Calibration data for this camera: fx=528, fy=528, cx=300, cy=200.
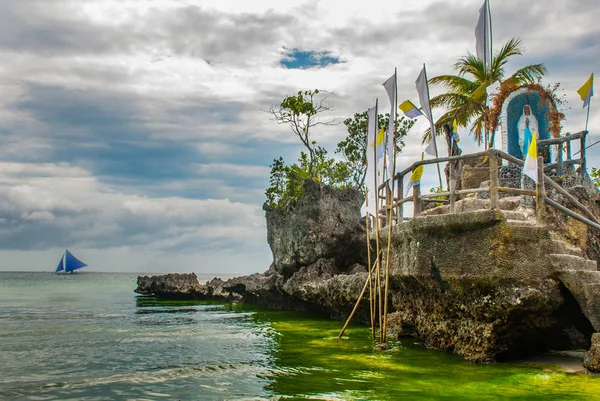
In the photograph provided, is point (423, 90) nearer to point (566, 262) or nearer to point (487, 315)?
point (566, 262)

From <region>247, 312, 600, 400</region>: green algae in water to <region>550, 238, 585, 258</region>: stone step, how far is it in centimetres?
236

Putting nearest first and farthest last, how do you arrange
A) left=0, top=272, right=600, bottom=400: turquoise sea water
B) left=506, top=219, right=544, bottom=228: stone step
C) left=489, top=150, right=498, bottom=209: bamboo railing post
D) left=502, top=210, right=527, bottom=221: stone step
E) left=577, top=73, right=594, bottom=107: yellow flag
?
left=0, top=272, right=600, bottom=400: turquoise sea water < left=506, top=219, right=544, bottom=228: stone step < left=489, top=150, right=498, bottom=209: bamboo railing post < left=502, top=210, right=527, bottom=221: stone step < left=577, top=73, right=594, bottom=107: yellow flag

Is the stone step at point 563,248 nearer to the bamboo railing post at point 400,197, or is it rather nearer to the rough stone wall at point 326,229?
the bamboo railing post at point 400,197

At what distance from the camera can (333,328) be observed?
18797 mm

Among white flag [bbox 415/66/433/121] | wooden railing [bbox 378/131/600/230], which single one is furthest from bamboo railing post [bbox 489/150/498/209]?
white flag [bbox 415/66/433/121]

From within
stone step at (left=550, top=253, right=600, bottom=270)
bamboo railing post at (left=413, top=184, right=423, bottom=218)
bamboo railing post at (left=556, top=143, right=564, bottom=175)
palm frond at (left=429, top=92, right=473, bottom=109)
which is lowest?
stone step at (left=550, top=253, right=600, bottom=270)

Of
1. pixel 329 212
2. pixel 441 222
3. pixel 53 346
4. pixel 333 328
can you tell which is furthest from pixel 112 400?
pixel 329 212

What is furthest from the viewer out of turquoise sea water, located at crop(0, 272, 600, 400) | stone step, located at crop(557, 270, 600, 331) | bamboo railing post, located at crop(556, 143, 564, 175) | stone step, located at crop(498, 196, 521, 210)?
bamboo railing post, located at crop(556, 143, 564, 175)

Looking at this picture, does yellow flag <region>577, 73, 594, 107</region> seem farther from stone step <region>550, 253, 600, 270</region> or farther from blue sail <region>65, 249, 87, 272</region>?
blue sail <region>65, 249, 87, 272</region>

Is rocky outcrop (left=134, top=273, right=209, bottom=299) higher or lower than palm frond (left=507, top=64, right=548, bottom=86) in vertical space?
lower

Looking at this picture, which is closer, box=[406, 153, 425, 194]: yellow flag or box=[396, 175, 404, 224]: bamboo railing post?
box=[406, 153, 425, 194]: yellow flag

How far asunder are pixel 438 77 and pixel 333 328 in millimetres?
13632

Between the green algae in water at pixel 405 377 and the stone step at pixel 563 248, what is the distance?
7.74 ft

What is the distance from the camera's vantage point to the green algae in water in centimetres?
857
